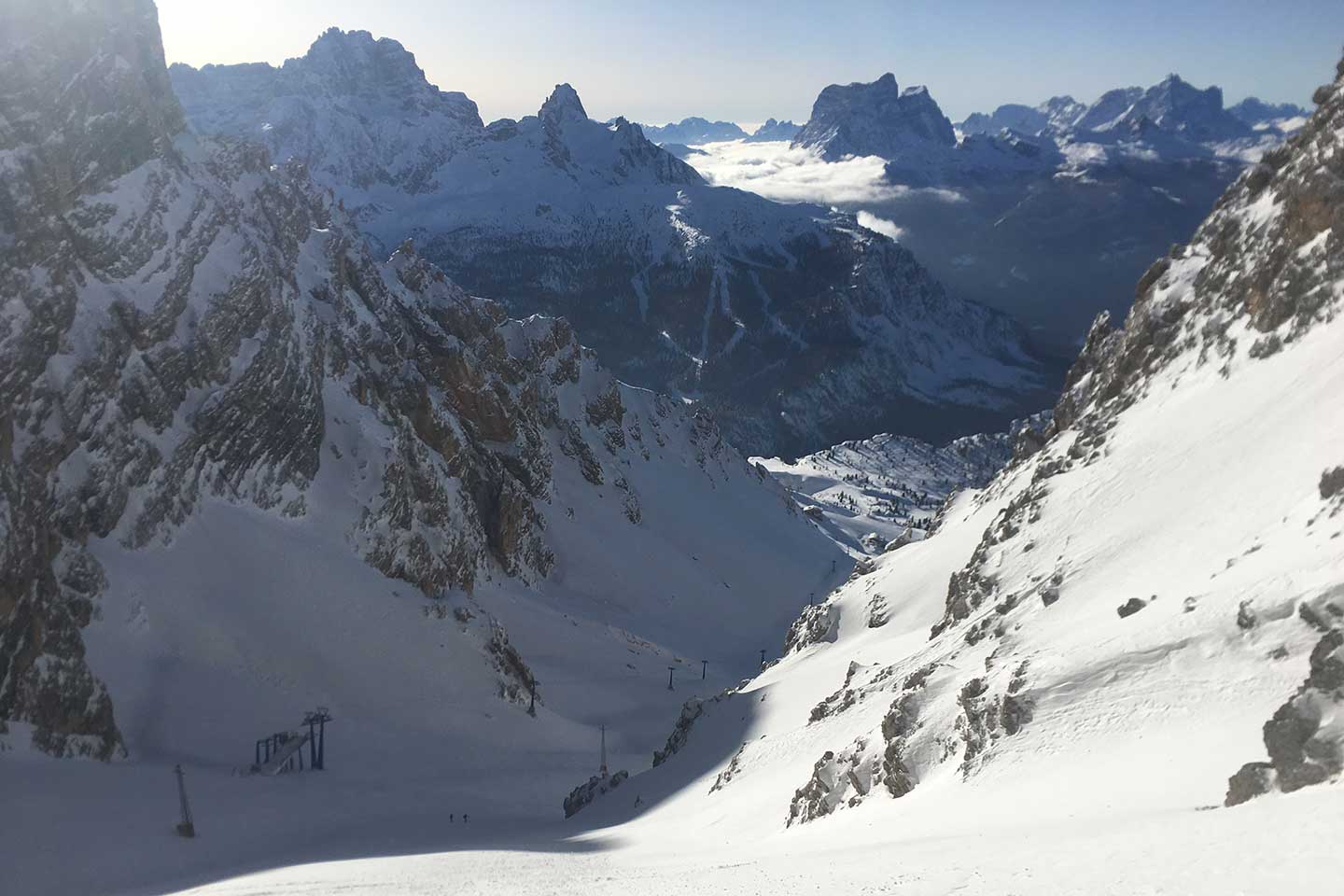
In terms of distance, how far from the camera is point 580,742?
268 ft

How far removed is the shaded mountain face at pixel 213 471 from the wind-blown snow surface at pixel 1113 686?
2278 cm

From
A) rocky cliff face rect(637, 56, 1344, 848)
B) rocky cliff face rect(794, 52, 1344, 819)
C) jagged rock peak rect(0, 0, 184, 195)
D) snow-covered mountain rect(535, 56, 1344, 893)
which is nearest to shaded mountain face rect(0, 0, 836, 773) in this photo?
jagged rock peak rect(0, 0, 184, 195)

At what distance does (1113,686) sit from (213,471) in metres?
69.0

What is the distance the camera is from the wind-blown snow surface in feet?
68.2

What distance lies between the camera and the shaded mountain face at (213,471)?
6034 centimetres

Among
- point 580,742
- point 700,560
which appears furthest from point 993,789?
point 700,560

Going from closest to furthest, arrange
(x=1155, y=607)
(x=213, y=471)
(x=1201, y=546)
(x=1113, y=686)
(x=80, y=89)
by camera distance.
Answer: (x=1113, y=686) → (x=1155, y=607) → (x=1201, y=546) → (x=80, y=89) → (x=213, y=471)

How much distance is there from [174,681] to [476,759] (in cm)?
2182

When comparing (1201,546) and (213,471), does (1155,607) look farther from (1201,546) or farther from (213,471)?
(213,471)

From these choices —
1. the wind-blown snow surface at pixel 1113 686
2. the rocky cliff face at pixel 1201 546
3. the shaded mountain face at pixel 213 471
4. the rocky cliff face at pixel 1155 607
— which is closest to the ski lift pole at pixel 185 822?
the shaded mountain face at pixel 213 471

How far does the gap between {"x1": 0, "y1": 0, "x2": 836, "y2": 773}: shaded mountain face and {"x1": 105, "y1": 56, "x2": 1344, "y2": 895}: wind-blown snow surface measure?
2278 centimetres

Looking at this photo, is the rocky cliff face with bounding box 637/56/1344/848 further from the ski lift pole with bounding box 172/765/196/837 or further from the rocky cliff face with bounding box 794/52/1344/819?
the ski lift pole with bounding box 172/765/196/837

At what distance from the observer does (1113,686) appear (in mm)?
27422

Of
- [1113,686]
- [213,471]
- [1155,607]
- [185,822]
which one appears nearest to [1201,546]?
[1155,607]
